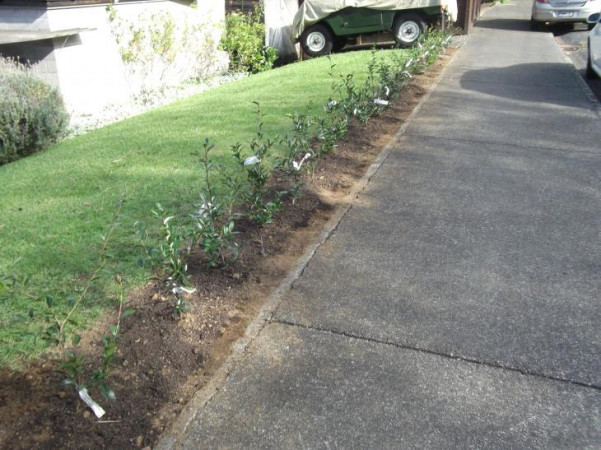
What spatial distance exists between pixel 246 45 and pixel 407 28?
13.6 ft

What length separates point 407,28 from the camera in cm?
1541

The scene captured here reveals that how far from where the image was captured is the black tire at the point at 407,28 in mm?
15266

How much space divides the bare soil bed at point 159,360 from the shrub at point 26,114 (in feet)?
14.6

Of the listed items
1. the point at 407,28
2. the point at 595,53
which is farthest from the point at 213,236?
the point at 407,28

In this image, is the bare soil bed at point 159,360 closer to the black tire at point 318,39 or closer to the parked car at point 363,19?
the parked car at point 363,19

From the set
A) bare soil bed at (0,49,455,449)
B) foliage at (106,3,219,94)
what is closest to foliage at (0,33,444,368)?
bare soil bed at (0,49,455,449)

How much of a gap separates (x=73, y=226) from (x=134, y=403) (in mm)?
2164

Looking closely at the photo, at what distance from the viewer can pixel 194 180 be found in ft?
18.2

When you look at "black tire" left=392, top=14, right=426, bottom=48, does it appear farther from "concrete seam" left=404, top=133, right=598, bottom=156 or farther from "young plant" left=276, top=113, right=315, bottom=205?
"young plant" left=276, top=113, right=315, bottom=205

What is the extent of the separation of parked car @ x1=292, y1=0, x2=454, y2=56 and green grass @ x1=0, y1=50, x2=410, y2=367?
21.4 ft

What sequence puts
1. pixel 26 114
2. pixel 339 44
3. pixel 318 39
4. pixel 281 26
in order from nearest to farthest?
pixel 26 114
pixel 318 39
pixel 339 44
pixel 281 26

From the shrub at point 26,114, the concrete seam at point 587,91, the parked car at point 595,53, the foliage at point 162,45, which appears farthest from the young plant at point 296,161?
the parked car at point 595,53

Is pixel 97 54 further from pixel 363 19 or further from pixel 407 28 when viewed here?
pixel 407 28

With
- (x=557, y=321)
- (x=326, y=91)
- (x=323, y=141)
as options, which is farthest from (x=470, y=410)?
(x=326, y=91)
